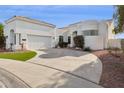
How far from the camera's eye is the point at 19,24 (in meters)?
12.3

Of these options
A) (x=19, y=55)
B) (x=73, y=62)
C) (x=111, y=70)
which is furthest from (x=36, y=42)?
(x=111, y=70)

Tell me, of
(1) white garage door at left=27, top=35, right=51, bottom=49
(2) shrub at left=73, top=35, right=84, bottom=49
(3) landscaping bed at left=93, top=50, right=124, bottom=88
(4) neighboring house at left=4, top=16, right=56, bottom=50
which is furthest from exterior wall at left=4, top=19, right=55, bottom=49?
(3) landscaping bed at left=93, top=50, right=124, bottom=88

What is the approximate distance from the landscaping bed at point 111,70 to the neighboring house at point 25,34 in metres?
3.78

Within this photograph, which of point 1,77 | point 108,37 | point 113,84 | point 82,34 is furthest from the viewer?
point 82,34

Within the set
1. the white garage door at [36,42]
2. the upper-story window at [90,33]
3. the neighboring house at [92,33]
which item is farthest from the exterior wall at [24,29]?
the upper-story window at [90,33]

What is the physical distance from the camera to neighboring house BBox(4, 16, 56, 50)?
12.0 m

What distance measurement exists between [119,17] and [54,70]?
4213mm

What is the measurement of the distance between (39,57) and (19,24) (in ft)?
8.01

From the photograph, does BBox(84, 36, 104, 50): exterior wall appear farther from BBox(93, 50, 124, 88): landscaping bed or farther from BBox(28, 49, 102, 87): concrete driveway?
BBox(28, 49, 102, 87): concrete driveway

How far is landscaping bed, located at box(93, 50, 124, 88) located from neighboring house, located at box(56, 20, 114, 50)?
3.36 feet
